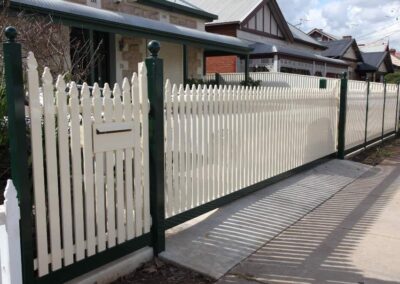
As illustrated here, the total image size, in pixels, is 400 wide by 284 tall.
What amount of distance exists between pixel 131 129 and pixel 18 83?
1.09m

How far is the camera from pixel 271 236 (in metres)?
4.70

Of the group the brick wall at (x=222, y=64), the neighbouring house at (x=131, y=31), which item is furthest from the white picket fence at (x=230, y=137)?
the brick wall at (x=222, y=64)

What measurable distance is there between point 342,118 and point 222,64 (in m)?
17.6

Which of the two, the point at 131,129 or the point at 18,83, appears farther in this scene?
the point at 131,129

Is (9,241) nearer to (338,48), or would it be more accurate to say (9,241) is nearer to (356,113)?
(356,113)

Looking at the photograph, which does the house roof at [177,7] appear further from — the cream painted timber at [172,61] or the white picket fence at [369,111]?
the white picket fence at [369,111]

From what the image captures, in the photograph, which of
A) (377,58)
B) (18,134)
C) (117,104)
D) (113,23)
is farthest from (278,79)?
(377,58)

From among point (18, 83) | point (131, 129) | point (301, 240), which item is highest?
point (18, 83)

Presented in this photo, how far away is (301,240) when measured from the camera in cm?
464

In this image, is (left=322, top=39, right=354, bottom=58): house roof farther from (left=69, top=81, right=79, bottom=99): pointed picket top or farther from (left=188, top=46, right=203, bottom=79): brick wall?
(left=69, top=81, right=79, bottom=99): pointed picket top

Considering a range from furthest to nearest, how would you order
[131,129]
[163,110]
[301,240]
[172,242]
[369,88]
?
1. [369,88]
2. [301,240]
3. [172,242]
4. [163,110]
5. [131,129]

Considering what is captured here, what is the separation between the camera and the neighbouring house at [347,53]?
1598 inches

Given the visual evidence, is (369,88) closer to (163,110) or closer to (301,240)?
(301,240)

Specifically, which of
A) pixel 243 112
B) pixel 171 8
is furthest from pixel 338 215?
pixel 171 8
